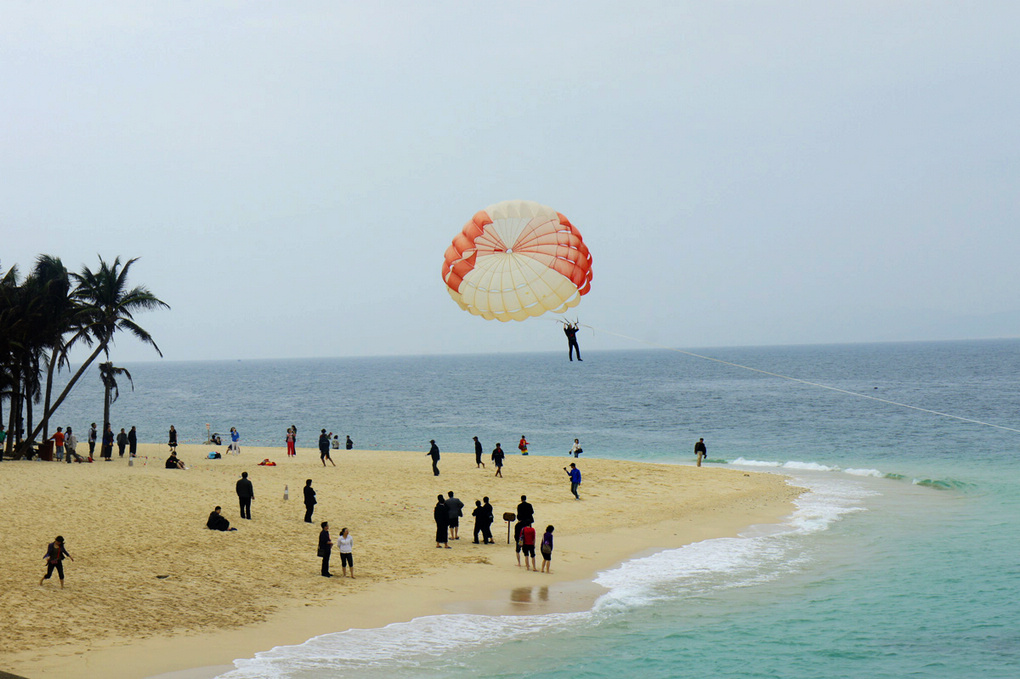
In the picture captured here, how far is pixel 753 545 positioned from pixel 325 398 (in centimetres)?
8928

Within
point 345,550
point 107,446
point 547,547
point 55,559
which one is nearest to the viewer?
point 55,559

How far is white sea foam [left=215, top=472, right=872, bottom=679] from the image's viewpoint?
1241 cm

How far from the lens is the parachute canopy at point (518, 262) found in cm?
2075

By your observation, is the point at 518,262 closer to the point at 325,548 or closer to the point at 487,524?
the point at 487,524

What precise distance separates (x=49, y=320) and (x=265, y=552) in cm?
1831

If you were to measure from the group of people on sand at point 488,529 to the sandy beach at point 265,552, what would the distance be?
1.15 ft

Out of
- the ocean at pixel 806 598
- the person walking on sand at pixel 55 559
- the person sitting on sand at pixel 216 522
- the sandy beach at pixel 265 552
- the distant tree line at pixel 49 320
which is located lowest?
the ocean at pixel 806 598

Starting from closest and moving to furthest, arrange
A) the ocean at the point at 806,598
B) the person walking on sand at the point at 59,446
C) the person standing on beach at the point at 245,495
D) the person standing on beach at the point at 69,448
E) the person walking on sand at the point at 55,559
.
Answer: the ocean at the point at 806,598 < the person walking on sand at the point at 55,559 < the person standing on beach at the point at 245,495 < the person standing on beach at the point at 69,448 < the person walking on sand at the point at 59,446

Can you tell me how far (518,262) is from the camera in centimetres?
Answer: 2098

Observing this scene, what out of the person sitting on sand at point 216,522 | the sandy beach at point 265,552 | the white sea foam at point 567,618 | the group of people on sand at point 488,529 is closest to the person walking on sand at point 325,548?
the sandy beach at point 265,552

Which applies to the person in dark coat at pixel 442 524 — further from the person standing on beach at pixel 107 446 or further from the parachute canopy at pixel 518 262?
the person standing on beach at pixel 107 446

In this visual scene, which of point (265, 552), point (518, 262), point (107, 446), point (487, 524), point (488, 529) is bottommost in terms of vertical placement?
point (265, 552)

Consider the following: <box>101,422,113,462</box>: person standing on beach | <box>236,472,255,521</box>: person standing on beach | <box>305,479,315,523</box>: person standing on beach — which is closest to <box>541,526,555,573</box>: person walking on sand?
→ <box>305,479,315,523</box>: person standing on beach

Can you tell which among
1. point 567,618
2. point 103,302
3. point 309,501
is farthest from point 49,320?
point 567,618
